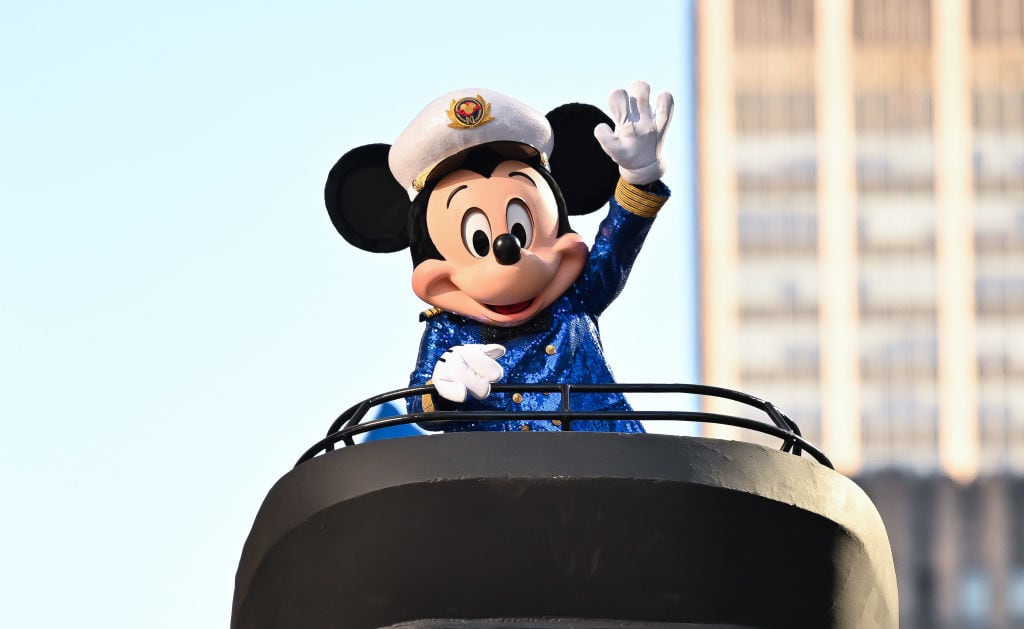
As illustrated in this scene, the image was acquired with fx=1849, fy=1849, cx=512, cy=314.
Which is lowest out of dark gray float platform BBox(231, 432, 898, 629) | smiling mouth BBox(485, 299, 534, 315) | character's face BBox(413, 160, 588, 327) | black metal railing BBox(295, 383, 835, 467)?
dark gray float platform BBox(231, 432, 898, 629)

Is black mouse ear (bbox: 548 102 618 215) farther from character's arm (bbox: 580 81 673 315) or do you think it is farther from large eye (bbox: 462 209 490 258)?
large eye (bbox: 462 209 490 258)

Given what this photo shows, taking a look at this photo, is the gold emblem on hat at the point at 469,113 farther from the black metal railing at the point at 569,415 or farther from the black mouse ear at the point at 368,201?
the black metal railing at the point at 569,415

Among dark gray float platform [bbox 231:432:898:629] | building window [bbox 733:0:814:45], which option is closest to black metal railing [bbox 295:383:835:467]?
dark gray float platform [bbox 231:432:898:629]

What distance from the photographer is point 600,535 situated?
5656 mm

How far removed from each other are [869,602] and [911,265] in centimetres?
7350

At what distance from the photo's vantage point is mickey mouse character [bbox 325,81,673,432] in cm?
693

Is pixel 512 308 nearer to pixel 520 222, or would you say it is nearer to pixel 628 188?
pixel 520 222

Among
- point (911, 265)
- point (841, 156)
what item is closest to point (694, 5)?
point (841, 156)

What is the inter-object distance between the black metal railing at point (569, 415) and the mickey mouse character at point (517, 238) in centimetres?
79

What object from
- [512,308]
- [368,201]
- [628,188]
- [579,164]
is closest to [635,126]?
[628,188]

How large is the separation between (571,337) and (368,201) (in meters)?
1.34

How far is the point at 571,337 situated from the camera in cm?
710

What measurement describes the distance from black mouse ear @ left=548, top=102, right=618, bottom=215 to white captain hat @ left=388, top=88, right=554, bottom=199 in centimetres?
66

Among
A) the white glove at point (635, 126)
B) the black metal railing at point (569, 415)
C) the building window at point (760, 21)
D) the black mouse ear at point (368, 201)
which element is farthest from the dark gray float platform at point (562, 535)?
the building window at point (760, 21)
